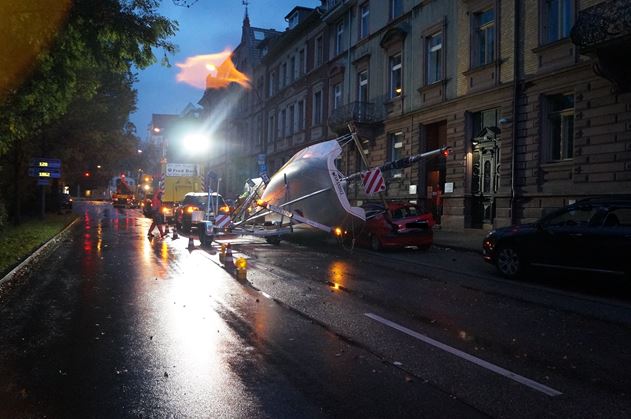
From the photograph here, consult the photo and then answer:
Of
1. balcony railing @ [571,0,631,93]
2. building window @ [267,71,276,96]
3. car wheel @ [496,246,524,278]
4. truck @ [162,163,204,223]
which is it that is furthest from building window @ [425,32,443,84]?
building window @ [267,71,276,96]

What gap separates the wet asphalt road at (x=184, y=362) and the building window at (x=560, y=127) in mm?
13664

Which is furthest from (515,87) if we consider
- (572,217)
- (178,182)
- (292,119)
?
(292,119)

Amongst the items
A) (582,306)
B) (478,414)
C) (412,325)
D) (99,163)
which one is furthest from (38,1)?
(99,163)

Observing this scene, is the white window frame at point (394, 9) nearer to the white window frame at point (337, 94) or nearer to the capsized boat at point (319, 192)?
the white window frame at point (337, 94)

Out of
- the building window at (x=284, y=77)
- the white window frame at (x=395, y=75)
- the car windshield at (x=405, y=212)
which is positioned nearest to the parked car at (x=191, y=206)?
the car windshield at (x=405, y=212)

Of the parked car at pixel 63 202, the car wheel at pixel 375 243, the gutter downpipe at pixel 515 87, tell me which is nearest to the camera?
the car wheel at pixel 375 243

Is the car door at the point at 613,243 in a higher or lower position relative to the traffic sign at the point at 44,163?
lower

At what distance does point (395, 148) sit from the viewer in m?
27.1

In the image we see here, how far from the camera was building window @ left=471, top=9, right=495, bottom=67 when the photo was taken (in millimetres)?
20859

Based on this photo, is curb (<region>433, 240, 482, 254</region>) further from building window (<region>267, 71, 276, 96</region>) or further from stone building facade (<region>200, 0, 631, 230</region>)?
building window (<region>267, 71, 276, 96</region>)

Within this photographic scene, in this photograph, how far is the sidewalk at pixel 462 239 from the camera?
16797 mm

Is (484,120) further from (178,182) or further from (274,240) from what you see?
(178,182)

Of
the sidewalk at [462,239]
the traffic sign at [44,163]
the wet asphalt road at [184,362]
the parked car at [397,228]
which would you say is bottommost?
the wet asphalt road at [184,362]

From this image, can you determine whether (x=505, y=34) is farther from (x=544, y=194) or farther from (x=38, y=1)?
(x=38, y=1)
